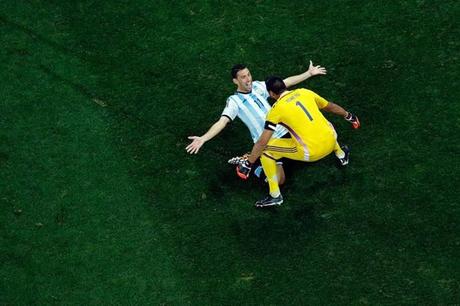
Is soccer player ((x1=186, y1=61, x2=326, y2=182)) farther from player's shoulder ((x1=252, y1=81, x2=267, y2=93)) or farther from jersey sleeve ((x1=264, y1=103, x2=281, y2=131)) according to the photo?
jersey sleeve ((x1=264, y1=103, x2=281, y2=131))

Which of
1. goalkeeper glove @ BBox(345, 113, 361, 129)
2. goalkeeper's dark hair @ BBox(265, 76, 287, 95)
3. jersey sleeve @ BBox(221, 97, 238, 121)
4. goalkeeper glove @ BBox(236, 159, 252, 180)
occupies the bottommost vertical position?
goalkeeper glove @ BBox(236, 159, 252, 180)

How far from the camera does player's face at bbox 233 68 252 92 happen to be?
8586 millimetres

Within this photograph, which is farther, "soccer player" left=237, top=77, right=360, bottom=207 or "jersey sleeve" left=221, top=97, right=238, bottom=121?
"jersey sleeve" left=221, top=97, right=238, bottom=121

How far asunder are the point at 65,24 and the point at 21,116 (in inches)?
69.5

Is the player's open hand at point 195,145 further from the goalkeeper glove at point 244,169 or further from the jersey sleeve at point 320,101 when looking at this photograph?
the jersey sleeve at point 320,101

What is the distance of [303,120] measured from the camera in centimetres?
793

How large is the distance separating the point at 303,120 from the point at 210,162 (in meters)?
1.91

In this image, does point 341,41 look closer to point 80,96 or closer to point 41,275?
point 80,96

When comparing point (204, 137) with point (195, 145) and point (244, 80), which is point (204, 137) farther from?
point (244, 80)

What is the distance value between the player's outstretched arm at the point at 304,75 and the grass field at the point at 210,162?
47cm

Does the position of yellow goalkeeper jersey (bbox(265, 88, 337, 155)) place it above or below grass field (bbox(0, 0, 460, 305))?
above

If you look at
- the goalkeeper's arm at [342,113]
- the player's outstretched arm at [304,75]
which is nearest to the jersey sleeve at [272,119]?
the goalkeeper's arm at [342,113]

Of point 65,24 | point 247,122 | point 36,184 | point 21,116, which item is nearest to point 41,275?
point 36,184

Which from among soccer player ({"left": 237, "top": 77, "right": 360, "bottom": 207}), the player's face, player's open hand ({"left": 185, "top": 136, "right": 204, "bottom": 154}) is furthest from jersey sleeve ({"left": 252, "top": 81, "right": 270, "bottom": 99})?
player's open hand ({"left": 185, "top": 136, "right": 204, "bottom": 154})
